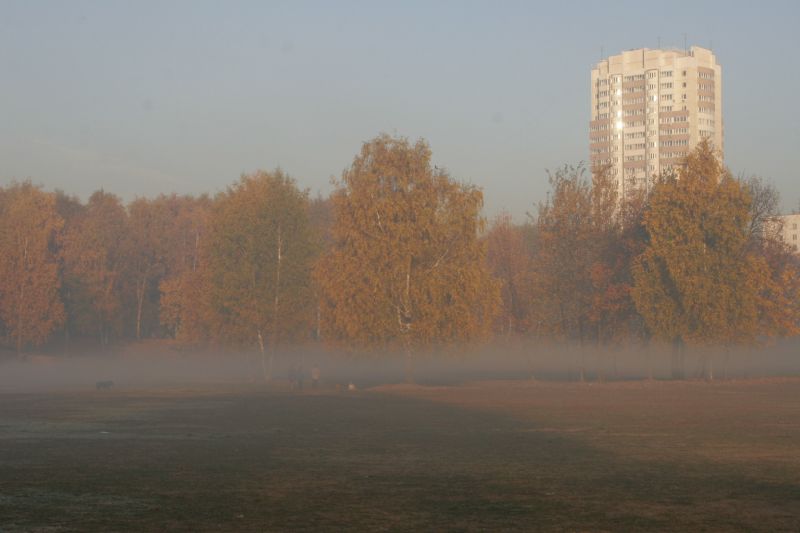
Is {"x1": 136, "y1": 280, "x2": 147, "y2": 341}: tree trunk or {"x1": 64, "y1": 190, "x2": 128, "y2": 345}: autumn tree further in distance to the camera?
{"x1": 136, "y1": 280, "x2": 147, "y2": 341}: tree trunk

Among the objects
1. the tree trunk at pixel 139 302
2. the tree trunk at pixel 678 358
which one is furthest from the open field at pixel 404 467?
the tree trunk at pixel 139 302

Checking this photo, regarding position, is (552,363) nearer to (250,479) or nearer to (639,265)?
(639,265)

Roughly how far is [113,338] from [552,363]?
6063 cm

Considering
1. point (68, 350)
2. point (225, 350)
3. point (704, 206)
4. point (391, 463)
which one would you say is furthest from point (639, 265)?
point (68, 350)

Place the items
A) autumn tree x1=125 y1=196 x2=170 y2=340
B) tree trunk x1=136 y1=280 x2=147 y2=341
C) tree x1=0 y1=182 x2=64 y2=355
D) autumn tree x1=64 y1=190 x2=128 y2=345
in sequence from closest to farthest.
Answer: tree x1=0 y1=182 x2=64 y2=355
autumn tree x1=64 y1=190 x2=128 y2=345
tree trunk x1=136 y1=280 x2=147 y2=341
autumn tree x1=125 y1=196 x2=170 y2=340

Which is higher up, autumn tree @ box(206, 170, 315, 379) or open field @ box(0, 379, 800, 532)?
autumn tree @ box(206, 170, 315, 379)

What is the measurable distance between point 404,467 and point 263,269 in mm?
63544

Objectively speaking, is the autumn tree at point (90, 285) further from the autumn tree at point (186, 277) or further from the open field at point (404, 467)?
the open field at point (404, 467)

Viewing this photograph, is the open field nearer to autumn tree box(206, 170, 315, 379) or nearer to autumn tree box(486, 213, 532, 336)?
autumn tree box(486, 213, 532, 336)

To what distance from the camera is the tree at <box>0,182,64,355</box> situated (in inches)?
4200

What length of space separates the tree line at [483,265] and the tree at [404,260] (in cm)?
10

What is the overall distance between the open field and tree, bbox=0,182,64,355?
63.3m

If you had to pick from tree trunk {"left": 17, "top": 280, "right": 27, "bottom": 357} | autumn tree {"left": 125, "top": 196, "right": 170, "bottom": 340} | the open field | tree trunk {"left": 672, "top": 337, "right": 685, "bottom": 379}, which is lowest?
the open field

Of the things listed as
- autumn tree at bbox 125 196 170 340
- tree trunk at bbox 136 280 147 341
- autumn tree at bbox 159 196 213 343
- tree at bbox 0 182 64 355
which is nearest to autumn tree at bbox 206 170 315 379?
autumn tree at bbox 159 196 213 343
